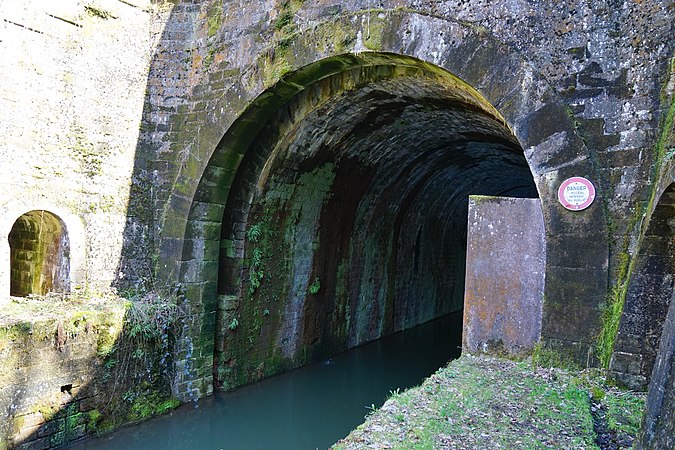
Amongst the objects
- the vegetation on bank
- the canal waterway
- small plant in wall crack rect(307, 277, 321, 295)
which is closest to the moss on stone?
the vegetation on bank

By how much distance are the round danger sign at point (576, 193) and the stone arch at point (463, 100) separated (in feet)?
0.19

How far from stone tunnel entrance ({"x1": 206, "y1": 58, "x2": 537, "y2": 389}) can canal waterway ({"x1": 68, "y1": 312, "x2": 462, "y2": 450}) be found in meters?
0.34

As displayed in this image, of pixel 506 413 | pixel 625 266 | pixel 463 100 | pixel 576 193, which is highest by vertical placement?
pixel 463 100

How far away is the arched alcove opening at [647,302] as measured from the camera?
13.6 ft

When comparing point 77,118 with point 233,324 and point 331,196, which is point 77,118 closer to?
point 233,324

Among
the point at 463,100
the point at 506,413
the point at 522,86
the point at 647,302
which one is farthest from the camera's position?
the point at 463,100

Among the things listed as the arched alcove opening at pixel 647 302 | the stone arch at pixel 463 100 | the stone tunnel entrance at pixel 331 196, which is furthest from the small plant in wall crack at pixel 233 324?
the arched alcove opening at pixel 647 302

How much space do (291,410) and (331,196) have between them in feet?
11.5

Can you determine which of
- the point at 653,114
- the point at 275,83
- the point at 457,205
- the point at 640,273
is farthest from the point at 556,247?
the point at 457,205

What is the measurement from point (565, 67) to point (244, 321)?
550 cm

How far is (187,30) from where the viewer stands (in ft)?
25.7

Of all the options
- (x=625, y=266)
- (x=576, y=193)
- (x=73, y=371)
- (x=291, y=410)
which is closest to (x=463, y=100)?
(x=576, y=193)

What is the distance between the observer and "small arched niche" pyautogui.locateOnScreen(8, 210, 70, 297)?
725 cm

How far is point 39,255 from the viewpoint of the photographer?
7570 mm
